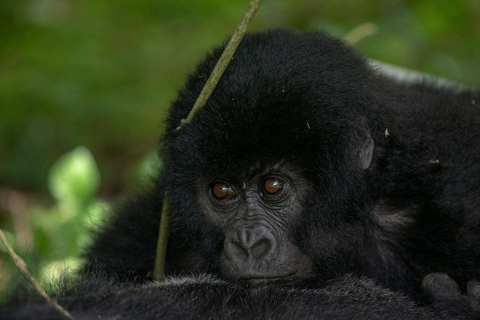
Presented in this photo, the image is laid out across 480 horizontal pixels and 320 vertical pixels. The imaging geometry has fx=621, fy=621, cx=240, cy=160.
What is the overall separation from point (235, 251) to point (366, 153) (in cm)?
99

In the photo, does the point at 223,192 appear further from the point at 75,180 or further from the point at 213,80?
the point at 75,180

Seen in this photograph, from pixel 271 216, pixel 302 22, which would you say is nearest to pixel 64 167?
pixel 271 216

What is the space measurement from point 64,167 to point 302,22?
167 inches

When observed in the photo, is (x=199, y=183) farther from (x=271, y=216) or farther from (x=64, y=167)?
(x=64, y=167)

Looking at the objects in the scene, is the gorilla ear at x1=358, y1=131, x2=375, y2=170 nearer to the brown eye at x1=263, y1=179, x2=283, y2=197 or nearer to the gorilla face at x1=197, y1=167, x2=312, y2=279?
the gorilla face at x1=197, y1=167, x2=312, y2=279

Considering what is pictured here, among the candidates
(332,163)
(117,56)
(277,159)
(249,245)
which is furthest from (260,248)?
(117,56)

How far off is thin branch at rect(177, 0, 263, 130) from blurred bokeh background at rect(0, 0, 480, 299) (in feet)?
10.3

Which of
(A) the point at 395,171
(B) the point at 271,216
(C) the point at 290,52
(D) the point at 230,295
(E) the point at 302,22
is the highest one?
(E) the point at 302,22

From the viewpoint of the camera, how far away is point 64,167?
226 inches

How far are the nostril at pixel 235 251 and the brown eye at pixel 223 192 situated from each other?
32 cm

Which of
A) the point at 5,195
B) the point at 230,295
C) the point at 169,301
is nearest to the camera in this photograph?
the point at 169,301

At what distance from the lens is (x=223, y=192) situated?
3777 mm

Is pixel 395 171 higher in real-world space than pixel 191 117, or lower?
lower

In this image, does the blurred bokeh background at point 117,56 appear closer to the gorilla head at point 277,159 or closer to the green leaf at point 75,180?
the green leaf at point 75,180
